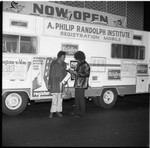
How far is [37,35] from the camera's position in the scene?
7.84 metres

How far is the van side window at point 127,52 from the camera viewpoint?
31.2 feet

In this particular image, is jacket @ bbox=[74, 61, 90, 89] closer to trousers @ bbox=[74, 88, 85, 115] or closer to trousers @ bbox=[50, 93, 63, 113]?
trousers @ bbox=[74, 88, 85, 115]

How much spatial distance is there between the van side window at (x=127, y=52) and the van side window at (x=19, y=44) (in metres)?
3.21

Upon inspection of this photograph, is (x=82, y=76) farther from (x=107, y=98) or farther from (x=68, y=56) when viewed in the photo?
(x=107, y=98)

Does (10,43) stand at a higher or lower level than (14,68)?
higher

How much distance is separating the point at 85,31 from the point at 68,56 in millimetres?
1121

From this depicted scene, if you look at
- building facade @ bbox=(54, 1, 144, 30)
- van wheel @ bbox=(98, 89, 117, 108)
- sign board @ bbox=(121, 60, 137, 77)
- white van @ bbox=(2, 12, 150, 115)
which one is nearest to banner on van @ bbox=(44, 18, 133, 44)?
white van @ bbox=(2, 12, 150, 115)

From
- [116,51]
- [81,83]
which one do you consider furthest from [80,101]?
[116,51]

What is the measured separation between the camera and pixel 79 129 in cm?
624

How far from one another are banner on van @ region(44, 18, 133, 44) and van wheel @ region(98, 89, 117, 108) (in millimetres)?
1960

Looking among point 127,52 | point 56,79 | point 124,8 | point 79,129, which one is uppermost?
point 124,8

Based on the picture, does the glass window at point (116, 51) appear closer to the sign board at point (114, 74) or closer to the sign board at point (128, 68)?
the sign board at point (128, 68)

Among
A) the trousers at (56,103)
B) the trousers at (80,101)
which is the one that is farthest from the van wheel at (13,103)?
the trousers at (80,101)

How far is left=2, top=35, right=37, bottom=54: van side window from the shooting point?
7.49 meters
